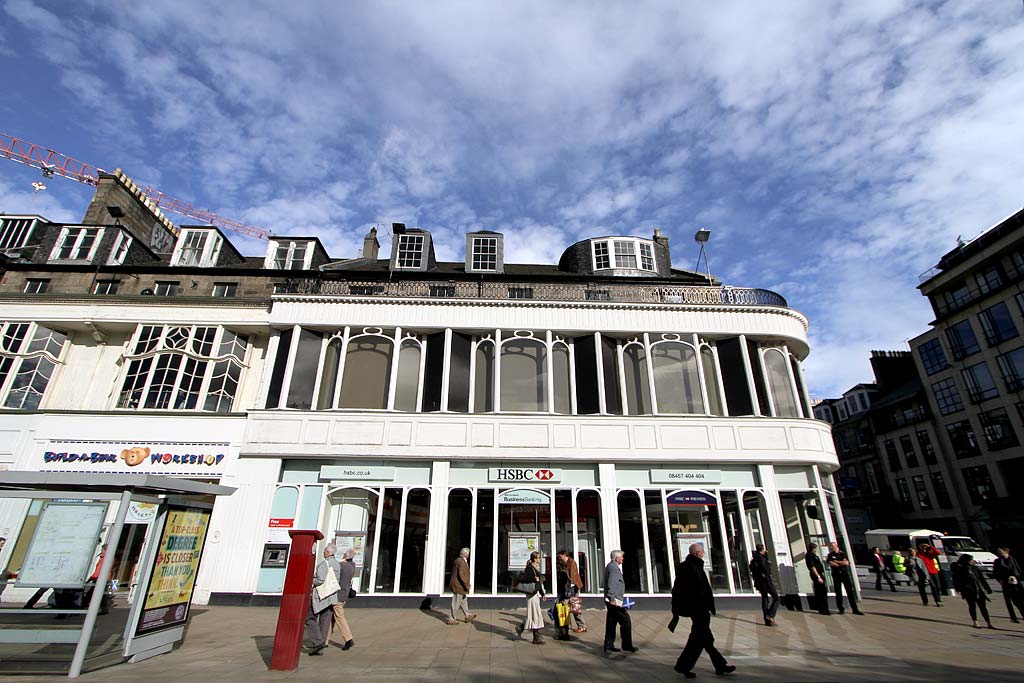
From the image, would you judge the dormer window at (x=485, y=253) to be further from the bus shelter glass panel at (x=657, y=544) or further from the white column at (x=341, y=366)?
the bus shelter glass panel at (x=657, y=544)

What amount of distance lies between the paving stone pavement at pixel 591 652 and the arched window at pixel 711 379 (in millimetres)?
6124

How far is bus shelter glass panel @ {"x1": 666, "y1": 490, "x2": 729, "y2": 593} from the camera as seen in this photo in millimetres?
14359

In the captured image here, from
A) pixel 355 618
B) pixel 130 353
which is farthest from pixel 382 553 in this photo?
pixel 130 353

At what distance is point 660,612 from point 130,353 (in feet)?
63.2

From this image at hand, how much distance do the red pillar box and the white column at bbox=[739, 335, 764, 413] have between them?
1388 cm

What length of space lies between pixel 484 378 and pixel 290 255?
10.9m

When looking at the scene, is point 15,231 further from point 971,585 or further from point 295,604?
point 971,585

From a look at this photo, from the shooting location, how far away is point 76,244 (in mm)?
20312

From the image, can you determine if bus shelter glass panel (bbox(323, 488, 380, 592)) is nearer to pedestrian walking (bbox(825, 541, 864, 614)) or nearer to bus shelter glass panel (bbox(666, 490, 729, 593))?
bus shelter glass panel (bbox(666, 490, 729, 593))

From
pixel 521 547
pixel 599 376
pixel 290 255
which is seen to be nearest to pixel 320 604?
pixel 521 547

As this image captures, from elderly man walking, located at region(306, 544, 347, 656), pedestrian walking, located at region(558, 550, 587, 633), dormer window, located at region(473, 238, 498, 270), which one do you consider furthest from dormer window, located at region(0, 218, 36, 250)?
pedestrian walking, located at region(558, 550, 587, 633)

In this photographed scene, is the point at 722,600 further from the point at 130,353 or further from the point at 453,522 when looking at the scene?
the point at 130,353

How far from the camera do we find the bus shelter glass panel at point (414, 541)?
1400 centimetres

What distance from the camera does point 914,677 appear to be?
7.08 m
